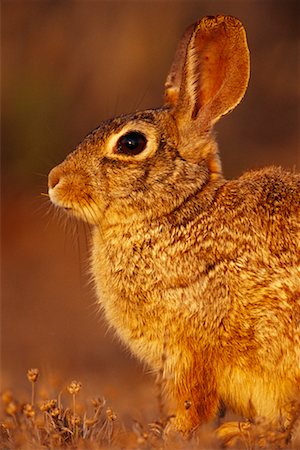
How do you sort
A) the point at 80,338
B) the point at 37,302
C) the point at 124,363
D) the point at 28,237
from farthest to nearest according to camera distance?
the point at 28,237
the point at 37,302
the point at 80,338
the point at 124,363

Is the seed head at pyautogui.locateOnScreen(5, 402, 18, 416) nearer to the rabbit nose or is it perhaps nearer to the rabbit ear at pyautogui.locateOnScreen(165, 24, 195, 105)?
the rabbit nose

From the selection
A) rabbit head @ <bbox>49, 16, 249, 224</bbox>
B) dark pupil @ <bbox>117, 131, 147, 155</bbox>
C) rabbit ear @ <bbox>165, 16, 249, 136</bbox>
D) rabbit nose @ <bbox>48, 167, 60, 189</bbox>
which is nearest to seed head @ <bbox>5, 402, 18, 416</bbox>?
rabbit head @ <bbox>49, 16, 249, 224</bbox>

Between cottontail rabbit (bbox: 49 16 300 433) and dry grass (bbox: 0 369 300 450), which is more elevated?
cottontail rabbit (bbox: 49 16 300 433)

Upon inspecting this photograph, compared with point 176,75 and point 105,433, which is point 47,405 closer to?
point 105,433

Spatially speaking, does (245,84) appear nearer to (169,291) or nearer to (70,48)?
(169,291)

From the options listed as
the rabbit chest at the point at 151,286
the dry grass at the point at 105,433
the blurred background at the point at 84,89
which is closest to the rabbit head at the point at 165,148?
the rabbit chest at the point at 151,286

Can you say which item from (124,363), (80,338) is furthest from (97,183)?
(80,338)

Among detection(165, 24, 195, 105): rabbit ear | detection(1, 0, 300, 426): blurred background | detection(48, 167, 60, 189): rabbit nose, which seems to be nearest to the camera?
detection(48, 167, 60, 189): rabbit nose
